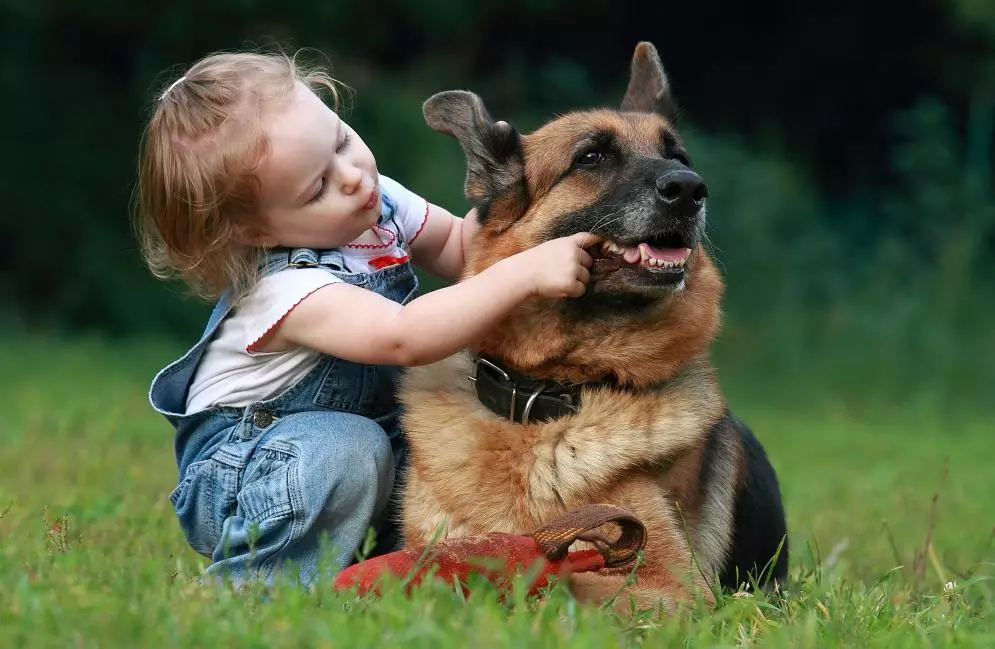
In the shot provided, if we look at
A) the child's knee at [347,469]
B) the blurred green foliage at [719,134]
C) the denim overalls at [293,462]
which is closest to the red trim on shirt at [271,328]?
the denim overalls at [293,462]

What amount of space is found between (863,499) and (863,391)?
3789 mm

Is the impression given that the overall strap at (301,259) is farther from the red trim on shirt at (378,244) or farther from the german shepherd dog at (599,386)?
the german shepherd dog at (599,386)

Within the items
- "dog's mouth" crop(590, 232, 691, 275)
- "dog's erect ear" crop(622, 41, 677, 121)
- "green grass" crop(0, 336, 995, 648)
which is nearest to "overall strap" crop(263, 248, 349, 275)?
"dog's mouth" crop(590, 232, 691, 275)

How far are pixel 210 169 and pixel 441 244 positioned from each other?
970 millimetres

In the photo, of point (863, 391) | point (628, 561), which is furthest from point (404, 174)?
point (628, 561)

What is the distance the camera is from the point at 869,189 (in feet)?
46.2

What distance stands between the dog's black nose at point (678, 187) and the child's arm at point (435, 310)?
0.84ft

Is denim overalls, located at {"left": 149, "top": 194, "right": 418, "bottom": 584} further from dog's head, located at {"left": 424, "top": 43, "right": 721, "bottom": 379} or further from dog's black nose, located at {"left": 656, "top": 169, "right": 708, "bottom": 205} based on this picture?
dog's black nose, located at {"left": 656, "top": 169, "right": 708, "bottom": 205}

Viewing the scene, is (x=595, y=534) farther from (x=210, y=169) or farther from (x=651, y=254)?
(x=210, y=169)

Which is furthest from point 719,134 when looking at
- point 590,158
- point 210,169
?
point 210,169

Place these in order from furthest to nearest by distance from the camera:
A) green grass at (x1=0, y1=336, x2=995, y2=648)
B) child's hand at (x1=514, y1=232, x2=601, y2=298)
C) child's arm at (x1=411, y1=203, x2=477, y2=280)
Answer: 1. child's arm at (x1=411, y1=203, x2=477, y2=280)
2. child's hand at (x1=514, y1=232, x2=601, y2=298)
3. green grass at (x1=0, y1=336, x2=995, y2=648)

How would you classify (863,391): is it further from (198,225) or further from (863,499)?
(198,225)

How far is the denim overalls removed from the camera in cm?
328

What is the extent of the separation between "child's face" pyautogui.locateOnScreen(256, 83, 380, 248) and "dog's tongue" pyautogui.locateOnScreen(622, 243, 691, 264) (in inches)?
30.4
